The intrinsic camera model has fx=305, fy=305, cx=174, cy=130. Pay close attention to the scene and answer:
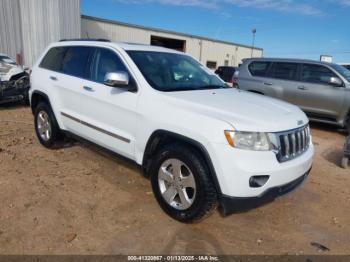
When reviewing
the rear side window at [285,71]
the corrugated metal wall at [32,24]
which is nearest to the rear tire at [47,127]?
the rear side window at [285,71]

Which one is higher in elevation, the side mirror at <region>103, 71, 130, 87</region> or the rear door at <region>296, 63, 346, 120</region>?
the side mirror at <region>103, 71, 130, 87</region>

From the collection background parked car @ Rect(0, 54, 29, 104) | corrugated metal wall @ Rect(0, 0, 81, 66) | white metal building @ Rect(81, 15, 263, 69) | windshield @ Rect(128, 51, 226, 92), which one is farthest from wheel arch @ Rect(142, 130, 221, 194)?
white metal building @ Rect(81, 15, 263, 69)

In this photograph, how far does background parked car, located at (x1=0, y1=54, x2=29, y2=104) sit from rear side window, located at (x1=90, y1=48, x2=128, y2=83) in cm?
578

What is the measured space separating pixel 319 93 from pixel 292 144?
5.55 meters

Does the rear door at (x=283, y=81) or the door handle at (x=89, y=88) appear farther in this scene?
the rear door at (x=283, y=81)

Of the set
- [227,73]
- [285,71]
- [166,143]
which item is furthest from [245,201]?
[227,73]

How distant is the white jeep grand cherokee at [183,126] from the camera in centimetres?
274

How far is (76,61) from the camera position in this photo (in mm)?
4449

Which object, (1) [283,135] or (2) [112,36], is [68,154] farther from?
(2) [112,36]

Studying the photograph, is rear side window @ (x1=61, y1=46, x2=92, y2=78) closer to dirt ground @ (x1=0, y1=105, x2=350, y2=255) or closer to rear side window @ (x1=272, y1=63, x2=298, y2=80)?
dirt ground @ (x1=0, y1=105, x2=350, y2=255)

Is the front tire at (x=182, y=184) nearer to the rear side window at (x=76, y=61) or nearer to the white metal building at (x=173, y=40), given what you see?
the rear side window at (x=76, y=61)

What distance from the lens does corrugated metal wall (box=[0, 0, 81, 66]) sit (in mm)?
14773

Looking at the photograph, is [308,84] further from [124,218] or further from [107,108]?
[124,218]

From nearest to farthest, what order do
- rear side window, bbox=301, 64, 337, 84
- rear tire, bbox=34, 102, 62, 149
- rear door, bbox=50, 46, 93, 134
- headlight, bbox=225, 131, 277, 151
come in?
headlight, bbox=225, 131, 277, 151
rear door, bbox=50, 46, 93, 134
rear tire, bbox=34, 102, 62, 149
rear side window, bbox=301, 64, 337, 84
